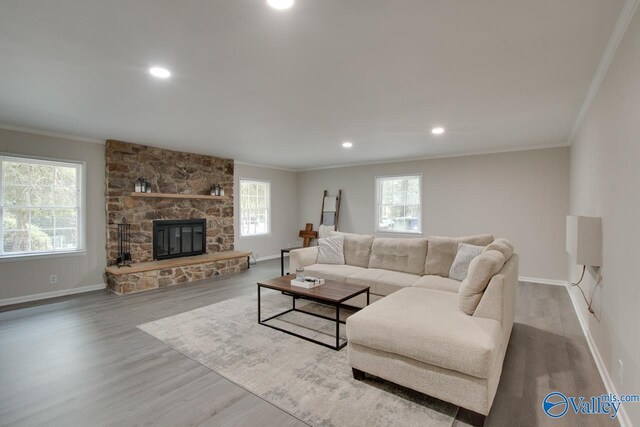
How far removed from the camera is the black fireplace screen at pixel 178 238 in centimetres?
571

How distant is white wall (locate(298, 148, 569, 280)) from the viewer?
5219 millimetres

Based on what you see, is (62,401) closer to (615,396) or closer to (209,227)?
(615,396)

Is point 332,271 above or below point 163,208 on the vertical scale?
below

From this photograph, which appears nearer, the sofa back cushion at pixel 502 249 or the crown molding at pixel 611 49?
the crown molding at pixel 611 49

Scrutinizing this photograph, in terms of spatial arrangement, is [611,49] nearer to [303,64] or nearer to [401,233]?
[303,64]

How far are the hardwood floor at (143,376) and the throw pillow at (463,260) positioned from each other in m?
0.80

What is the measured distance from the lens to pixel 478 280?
2352 millimetres

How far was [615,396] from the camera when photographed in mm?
2059

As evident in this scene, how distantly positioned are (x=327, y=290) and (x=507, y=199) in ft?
13.8
